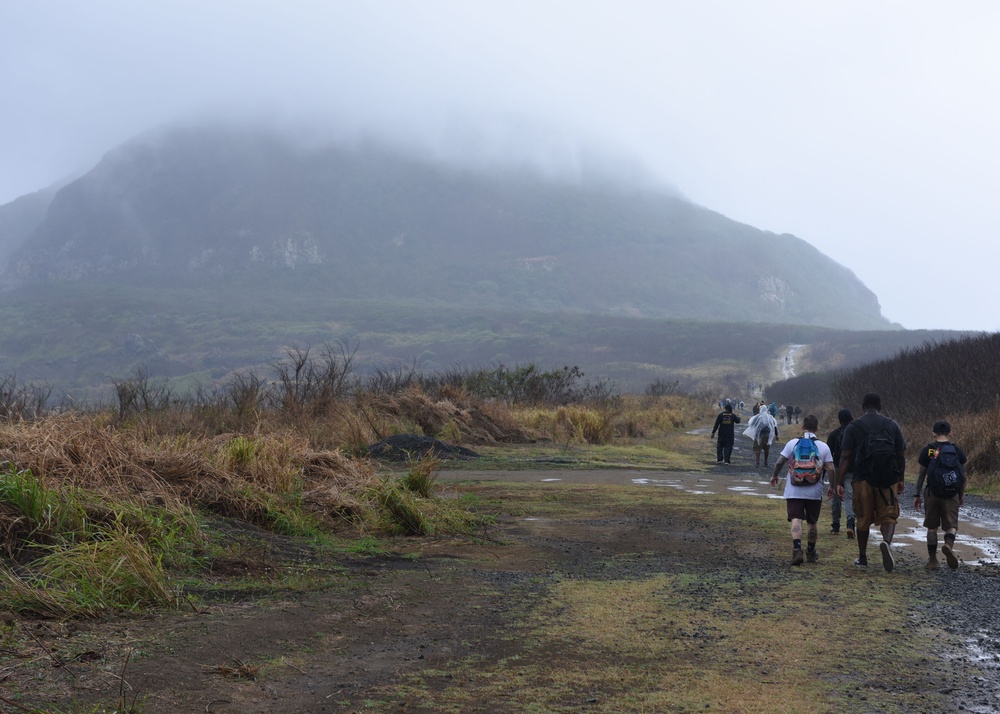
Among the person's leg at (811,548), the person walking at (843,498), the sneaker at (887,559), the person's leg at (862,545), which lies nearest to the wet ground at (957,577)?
the person's leg at (862,545)

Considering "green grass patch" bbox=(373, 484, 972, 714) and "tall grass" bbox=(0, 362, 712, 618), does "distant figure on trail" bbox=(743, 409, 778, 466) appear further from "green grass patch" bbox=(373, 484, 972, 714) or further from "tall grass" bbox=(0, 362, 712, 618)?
"green grass patch" bbox=(373, 484, 972, 714)

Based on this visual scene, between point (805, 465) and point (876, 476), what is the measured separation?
771mm

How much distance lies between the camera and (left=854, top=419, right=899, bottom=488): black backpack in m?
10.3

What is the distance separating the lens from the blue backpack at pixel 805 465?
1071 cm

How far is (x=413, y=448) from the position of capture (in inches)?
936

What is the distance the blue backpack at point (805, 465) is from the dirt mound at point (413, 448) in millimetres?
11643

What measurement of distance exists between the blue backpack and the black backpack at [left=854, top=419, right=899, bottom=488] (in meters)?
0.42

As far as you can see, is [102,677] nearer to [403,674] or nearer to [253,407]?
[403,674]

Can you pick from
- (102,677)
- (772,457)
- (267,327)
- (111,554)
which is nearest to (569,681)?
(102,677)

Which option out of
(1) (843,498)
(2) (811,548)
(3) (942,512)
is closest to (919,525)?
(1) (843,498)

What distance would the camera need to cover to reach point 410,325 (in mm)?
175625

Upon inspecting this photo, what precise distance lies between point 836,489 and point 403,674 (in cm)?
743

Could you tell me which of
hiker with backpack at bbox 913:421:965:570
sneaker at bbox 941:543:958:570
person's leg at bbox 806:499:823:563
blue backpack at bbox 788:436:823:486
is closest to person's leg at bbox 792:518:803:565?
person's leg at bbox 806:499:823:563

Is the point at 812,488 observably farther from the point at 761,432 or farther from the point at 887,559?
the point at 761,432
